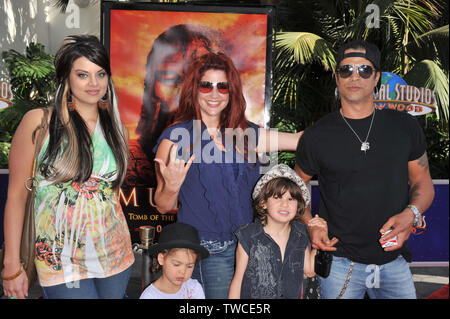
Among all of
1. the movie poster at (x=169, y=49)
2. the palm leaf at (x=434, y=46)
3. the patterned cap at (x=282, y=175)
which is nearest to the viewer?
the patterned cap at (x=282, y=175)

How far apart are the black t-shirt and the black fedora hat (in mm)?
855

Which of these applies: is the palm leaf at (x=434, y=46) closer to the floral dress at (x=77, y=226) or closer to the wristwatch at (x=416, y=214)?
the wristwatch at (x=416, y=214)

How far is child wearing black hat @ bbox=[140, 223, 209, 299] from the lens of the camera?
2926 millimetres

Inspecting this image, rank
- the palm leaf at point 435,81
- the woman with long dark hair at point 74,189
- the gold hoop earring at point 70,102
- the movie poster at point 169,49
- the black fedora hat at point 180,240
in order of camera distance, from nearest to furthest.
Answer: the woman with long dark hair at point 74,189 → the gold hoop earring at point 70,102 → the black fedora hat at point 180,240 → the movie poster at point 169,49 → the palm leaf at point 435,81

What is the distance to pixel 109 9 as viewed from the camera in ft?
11.8

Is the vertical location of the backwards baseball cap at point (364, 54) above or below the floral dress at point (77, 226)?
above

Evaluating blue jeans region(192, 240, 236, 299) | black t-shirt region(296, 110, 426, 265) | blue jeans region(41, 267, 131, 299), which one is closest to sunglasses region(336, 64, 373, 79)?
black t-shirt region(296, 110, 426, 265)

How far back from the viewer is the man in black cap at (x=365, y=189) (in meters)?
2.84

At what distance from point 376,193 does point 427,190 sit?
0.41 metres

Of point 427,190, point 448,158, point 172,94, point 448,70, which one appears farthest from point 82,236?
point 448,158

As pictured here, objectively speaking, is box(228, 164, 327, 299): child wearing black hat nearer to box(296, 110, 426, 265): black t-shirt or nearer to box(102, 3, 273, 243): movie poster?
box(296, 110, 426, 265): black t-shirt

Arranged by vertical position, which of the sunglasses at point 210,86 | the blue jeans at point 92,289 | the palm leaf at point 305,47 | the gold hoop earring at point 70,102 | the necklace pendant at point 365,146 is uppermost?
the palm leaf at point 305,47

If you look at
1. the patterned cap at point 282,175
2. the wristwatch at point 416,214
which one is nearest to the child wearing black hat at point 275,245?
→ the patterned cap at point 282,175

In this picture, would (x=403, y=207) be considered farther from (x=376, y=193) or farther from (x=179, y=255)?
(x=179, y=255)
